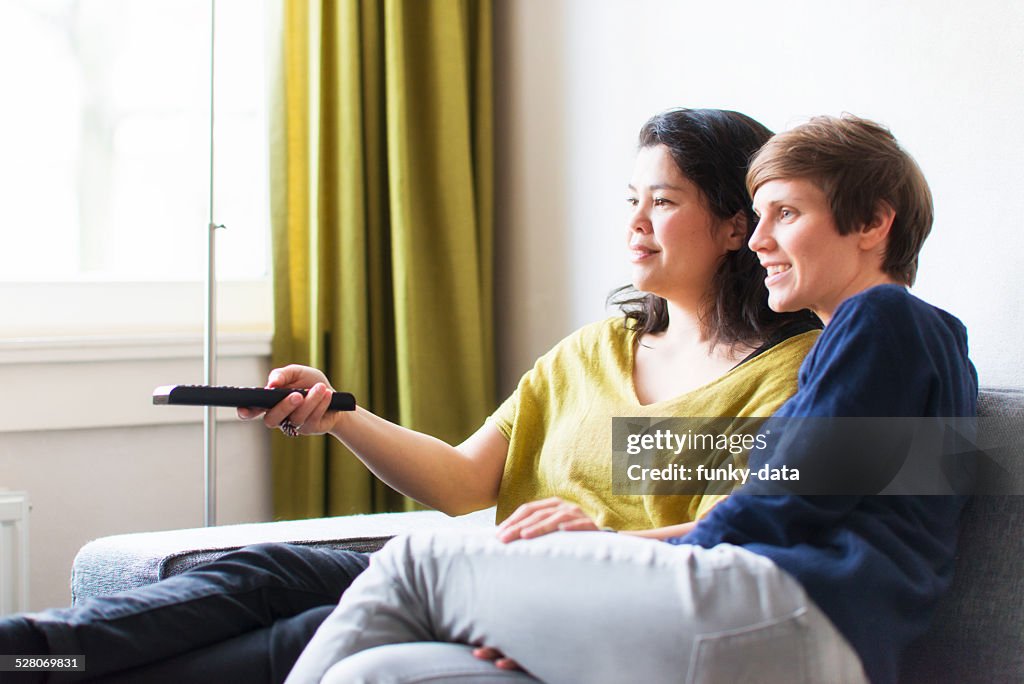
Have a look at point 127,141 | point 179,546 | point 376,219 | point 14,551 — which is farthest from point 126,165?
point 179,546

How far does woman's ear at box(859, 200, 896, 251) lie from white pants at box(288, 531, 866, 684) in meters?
0.41

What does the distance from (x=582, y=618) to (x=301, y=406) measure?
1.87 ft

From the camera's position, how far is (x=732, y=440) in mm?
1307

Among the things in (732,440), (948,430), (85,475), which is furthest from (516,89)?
(948,430)

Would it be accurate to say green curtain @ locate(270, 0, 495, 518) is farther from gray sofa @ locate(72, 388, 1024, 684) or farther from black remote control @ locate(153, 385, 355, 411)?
gray sofa @ locate(72, 388, 1024, 684)

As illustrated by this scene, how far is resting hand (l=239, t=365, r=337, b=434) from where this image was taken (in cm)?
138

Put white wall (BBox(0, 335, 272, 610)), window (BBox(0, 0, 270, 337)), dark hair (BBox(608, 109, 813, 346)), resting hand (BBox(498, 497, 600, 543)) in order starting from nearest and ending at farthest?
resting hand (BBox(498, 497, 600, 543)) → dark hair (BBox(608, 109, 813, 346)) → white wall (BBox(0, 335, 272, 610)) → window (BBox(0, 0, 270, 337))

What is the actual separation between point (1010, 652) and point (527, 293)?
59.9 inches

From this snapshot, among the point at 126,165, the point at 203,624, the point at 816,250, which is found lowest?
the point at 203,624

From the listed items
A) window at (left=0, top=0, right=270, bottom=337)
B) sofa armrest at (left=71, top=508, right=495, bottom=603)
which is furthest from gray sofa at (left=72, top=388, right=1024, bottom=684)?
window at (left=0, top=0, right=270, bottom=337)

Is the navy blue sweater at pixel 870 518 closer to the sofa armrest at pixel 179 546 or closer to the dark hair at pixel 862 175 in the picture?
the dark hair at pixel 862 175

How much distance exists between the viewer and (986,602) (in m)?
1.08

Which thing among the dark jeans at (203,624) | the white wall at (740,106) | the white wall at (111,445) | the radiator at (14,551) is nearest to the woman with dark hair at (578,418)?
the dark jeans at (203,624)

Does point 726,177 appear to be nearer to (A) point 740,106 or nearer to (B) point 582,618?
(A) point 740,106
